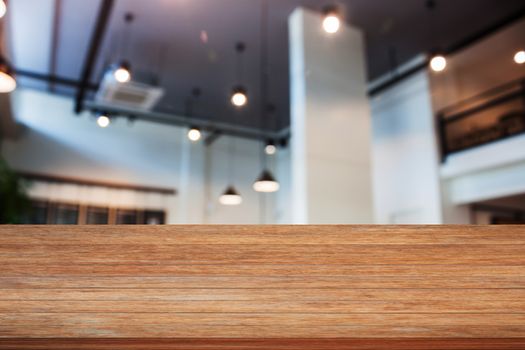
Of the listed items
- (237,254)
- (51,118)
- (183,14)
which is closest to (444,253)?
(237,254)

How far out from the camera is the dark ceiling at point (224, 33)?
5.77 m

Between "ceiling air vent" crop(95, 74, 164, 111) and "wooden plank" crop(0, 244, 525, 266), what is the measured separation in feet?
20.2

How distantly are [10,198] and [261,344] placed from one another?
24.3 feet

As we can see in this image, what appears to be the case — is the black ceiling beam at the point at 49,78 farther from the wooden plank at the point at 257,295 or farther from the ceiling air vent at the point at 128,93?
the wooden plank at the point at 257,295

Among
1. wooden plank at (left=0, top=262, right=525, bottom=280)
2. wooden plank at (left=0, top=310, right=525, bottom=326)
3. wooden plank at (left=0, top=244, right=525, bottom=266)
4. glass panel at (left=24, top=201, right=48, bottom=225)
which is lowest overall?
wooden plank at (left=0, top=310, right=525, bottom=326)

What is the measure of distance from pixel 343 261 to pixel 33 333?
0.24 m

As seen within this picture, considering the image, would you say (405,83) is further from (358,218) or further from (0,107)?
(0,107)

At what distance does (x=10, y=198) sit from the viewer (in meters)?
6.89

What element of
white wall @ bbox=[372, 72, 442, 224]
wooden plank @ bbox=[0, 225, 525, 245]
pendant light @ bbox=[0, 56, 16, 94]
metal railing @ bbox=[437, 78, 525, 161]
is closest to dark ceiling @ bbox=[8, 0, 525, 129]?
white wall @ bbox=[372, 72, 442, 224]

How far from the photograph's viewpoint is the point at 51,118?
27.7 ft

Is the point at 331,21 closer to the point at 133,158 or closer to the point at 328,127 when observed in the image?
the point at 328,127

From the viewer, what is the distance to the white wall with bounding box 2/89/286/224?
823 cm

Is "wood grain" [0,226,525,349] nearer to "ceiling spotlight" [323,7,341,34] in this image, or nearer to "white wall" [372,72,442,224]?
"ceiling spotlight" [323,7,341,34]

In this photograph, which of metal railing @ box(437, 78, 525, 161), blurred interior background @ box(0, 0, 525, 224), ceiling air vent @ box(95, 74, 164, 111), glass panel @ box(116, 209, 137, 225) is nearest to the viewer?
blurred interior background @ box(0, 0, 525, 224)
